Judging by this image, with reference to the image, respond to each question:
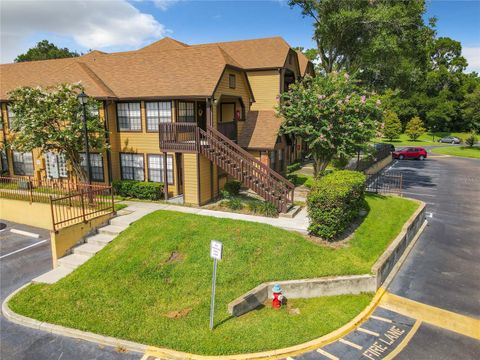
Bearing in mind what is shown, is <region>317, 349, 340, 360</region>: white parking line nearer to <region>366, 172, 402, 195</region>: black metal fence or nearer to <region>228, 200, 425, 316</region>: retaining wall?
<region>228, 200, 425, 316</region>: retaining wall

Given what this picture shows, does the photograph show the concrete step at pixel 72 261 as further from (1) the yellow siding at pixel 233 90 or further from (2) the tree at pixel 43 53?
(2) the tree at pixel 43 53

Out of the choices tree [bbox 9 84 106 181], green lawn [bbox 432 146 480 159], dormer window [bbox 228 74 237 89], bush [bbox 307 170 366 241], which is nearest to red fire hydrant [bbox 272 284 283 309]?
bush [bbox 307 170 366 241]

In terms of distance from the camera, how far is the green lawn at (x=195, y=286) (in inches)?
374

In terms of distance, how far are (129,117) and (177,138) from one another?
484 cm

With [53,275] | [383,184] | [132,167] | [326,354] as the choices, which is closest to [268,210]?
[326,354]

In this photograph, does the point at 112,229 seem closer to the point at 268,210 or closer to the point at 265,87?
the point at 268,210

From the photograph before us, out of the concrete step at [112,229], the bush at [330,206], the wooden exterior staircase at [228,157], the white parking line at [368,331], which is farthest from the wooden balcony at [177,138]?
the white parking line at [368,331]

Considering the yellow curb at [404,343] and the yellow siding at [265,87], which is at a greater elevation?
the yellow siding at [265,87]

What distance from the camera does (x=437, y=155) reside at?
164ft

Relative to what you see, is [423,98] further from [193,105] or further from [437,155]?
[193,105]

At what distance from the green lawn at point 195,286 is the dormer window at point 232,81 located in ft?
33.4

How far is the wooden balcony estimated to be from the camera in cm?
1886

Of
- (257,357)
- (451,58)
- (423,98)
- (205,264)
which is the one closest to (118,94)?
(205,264)

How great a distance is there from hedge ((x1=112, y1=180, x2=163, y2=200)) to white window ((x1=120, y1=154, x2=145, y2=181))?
1.19 metres
